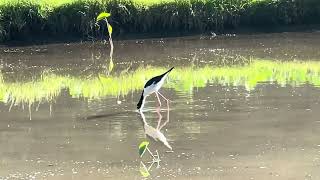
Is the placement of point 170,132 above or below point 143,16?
below

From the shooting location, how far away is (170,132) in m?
9.79

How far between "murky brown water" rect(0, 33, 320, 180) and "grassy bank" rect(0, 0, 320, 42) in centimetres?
339

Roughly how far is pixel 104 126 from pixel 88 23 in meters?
9.14

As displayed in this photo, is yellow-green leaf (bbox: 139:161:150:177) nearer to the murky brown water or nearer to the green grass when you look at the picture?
the murky brown water

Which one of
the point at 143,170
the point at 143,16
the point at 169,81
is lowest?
the point at 143,170

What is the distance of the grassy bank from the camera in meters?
18.8

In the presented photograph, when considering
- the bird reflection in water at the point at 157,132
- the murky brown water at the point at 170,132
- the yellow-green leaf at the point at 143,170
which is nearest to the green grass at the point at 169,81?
the murky brown water at the point at 170,132

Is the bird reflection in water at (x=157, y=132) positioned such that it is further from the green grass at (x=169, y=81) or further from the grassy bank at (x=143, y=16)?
the grassy bank at (x=143, y=16)

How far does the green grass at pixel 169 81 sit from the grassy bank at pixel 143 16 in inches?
159

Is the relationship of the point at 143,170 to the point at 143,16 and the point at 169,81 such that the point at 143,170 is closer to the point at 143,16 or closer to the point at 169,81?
the point at 169,81

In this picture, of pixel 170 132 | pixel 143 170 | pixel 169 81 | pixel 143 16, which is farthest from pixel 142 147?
pixel 143 16

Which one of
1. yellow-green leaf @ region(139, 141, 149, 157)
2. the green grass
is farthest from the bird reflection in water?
the green grass

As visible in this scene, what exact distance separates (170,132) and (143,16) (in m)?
9.85

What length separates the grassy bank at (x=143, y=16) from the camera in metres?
18.8
